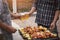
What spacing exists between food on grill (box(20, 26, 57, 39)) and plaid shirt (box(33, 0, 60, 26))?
78mm

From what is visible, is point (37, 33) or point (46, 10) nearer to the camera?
point (37, 33)

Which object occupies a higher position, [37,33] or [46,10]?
[46,10]

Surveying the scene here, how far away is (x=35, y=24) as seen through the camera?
1267mm

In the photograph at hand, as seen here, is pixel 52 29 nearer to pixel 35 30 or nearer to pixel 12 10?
pixel 35 30

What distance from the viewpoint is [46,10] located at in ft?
3.83

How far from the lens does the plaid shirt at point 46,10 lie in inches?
44.7

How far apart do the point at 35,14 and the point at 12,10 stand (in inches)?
6.9

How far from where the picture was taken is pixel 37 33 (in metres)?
1.06

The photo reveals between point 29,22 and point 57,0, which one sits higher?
point 57,0

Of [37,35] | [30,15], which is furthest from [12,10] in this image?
[37,35]

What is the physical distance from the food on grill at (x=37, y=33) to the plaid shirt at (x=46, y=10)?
0.08 m

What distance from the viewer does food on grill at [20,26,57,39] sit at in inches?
39.9

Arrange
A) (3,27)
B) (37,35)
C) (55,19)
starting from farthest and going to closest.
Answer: (55,19) < (37,35) < (3,27)

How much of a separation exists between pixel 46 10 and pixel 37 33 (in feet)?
0.65
